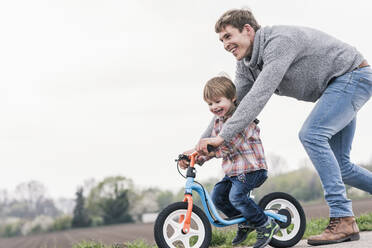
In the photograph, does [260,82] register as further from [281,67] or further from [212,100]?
[212,100]

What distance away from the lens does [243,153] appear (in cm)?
347

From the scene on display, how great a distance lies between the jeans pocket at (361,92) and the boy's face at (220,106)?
1022 millimetres

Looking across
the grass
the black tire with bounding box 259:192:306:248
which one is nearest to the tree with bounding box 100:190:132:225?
the grass

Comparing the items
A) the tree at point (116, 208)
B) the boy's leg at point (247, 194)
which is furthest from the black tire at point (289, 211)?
the tree at point (116, 208)

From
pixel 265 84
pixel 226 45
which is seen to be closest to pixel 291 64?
pixel 265 84

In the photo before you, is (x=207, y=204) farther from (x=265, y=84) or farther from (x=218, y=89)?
(x=265, y=84)

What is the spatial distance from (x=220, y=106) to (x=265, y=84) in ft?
1.41

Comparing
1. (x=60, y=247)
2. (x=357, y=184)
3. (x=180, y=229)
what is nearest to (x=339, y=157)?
(x=357, y=184)

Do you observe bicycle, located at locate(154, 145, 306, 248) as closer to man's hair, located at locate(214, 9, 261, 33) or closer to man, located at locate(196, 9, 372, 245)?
man, located at locate(196, 9, 372, 245)

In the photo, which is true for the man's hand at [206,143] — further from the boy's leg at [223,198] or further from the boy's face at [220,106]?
the boy's leg at [223,198]

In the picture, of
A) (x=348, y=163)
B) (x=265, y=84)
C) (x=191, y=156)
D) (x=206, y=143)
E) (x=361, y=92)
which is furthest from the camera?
(x=348, y=163)

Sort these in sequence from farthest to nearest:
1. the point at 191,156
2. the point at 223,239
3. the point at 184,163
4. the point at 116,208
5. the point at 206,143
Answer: the point at 116,208 → the point at 223,239 → the point at 184,163 → the point at 191,156 → the point at 206,143

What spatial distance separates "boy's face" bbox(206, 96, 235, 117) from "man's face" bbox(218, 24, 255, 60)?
0.38 metres

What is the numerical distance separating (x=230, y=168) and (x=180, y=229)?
2.05ft
